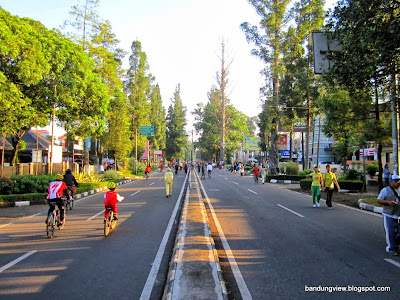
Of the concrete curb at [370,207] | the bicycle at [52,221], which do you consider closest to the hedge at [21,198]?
the bicycle at [52,221]

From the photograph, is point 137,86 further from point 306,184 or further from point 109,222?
point 109,222

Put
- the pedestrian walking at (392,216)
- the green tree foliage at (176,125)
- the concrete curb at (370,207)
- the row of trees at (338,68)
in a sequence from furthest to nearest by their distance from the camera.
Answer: the green tree foliage at (176,125)
the concrete curb at (370,207)
the row of trees at (338,68)
the pedestrian walking at (392,216)

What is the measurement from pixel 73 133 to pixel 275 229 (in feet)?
65.1

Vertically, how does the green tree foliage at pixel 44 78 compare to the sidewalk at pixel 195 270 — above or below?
above

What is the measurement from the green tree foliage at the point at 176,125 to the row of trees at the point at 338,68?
60037 mm

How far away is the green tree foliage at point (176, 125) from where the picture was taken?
9006 centimetres

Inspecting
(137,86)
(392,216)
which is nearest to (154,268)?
(392,216)

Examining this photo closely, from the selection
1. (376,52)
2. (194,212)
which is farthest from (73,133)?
(376,52)

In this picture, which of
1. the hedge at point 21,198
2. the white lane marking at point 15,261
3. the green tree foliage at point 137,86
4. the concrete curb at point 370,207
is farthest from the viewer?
the green tree foliage at point 137,86

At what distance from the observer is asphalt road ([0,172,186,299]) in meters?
4.45

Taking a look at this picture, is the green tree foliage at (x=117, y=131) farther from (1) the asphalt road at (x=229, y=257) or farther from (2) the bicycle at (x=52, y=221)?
(2) the bicycle at (x=52, y=221)

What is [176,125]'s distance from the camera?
90.1 m

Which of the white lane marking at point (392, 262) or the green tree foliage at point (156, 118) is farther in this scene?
the green tree foliage at point (156, 118)

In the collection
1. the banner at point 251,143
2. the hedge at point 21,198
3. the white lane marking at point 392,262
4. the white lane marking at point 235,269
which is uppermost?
the banner at point 251,143
